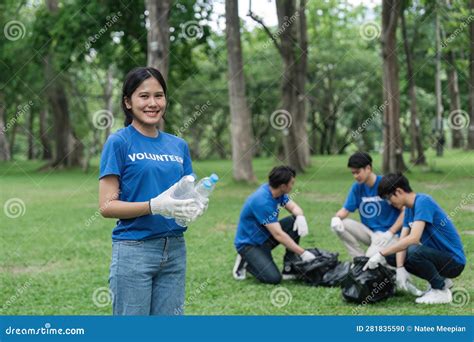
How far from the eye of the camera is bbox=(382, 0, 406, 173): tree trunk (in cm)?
1516

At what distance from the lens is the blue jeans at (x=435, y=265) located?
5.19 m

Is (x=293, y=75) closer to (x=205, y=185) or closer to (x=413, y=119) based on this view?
(x=413, y=119)

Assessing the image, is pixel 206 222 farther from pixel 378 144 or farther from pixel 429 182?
pixel 378 144

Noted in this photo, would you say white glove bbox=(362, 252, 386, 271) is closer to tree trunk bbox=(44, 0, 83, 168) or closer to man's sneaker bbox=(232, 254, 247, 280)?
man's sneaker bbox=(232, 254, 247, 280)

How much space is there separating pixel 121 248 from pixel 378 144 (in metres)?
38.6

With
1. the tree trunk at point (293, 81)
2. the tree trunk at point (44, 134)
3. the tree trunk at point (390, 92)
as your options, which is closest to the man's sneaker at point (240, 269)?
the tree trunk at point (390, 92)

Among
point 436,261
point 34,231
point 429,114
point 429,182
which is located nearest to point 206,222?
point 34,231

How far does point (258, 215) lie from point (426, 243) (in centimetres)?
154

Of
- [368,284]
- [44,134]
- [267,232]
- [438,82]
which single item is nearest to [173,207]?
[368,284]

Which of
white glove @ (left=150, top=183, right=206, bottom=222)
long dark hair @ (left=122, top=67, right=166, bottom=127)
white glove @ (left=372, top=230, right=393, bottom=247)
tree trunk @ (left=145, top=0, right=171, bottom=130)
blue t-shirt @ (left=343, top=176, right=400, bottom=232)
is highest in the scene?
tree trunk @ (left=145, top=0, right=171, bottom=130)

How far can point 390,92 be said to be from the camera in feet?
50.7

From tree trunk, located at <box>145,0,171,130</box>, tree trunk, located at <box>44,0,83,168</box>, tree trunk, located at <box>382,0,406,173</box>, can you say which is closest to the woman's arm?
tree trunk, located at <box>145,0,171,130</box>

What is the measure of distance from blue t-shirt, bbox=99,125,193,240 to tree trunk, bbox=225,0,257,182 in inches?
472

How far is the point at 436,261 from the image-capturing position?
5.22 m
